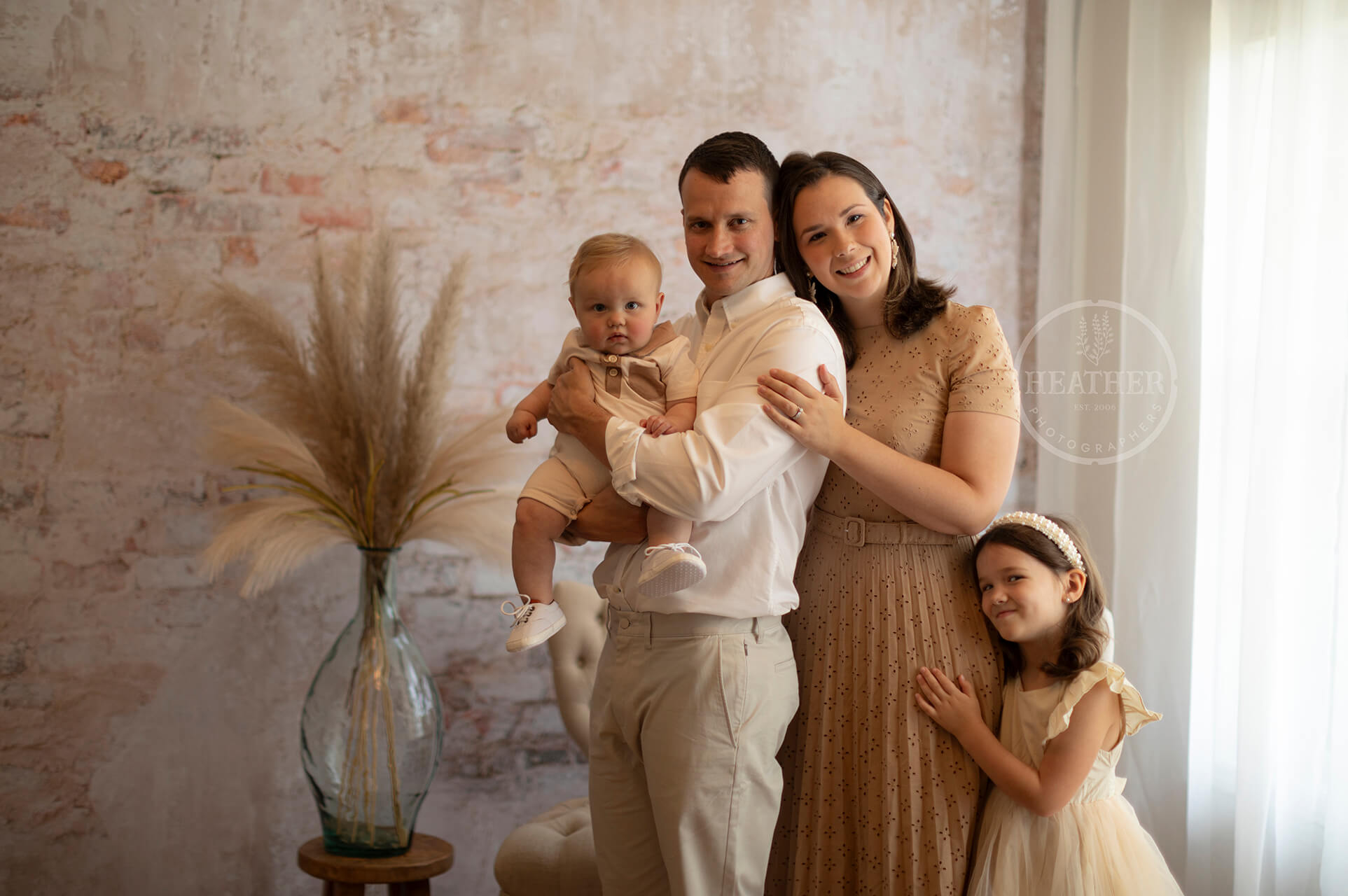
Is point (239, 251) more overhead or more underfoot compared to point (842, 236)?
more overhead

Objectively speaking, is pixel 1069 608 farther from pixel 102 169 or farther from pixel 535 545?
pixel 102 169

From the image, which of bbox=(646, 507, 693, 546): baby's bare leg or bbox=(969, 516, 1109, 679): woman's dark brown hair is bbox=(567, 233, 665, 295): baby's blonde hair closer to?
bbox=(646, 507, 693, 546): baby's bare leg

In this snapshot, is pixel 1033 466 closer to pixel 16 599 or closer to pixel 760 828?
pixel 760 828

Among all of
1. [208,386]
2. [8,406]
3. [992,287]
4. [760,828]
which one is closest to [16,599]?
[8,406]

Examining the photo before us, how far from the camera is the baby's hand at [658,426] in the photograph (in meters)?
1.64

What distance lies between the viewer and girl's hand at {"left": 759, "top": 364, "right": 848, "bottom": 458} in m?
1.55

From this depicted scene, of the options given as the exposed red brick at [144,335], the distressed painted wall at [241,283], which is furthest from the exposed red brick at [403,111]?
the exposed red brick at [144,335]

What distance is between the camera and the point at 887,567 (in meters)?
1.78

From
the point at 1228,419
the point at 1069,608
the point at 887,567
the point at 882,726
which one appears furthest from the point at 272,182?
the point at 1228,419

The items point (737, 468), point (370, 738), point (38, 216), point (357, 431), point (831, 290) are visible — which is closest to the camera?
point (737, 468)

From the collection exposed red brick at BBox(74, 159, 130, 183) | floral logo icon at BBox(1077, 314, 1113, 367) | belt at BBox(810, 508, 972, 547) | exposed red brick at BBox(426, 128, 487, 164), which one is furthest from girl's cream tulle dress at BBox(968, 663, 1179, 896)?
exposed red brick at BBox(74, 159, 130, 183)

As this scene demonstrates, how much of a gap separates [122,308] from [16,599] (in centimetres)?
87

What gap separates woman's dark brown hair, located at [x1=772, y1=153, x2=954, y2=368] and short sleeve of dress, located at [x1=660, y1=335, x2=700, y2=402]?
0.27 meters

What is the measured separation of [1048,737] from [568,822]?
138 cm
